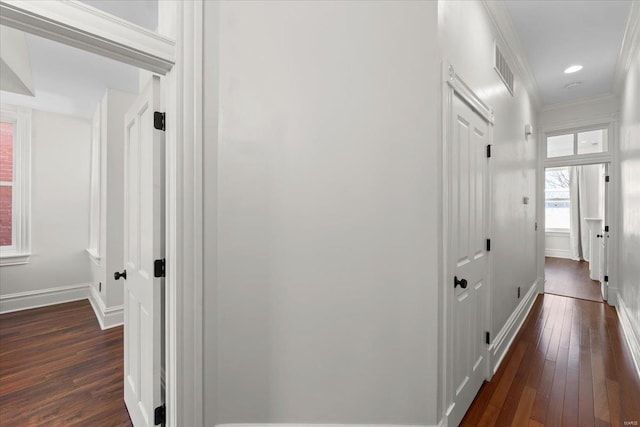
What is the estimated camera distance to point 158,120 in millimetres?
1379

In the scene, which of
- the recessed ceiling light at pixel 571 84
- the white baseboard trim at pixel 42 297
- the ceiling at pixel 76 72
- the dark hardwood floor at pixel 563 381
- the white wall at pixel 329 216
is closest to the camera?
the white wall at pixel 329 216

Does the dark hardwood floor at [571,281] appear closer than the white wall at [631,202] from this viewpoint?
No

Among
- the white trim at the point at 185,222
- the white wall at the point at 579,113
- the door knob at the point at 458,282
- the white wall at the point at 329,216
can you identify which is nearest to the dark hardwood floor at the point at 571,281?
the white wall at the point at 579,113

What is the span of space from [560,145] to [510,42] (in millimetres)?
2741

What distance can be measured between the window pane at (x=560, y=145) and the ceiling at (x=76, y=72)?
5.63 m

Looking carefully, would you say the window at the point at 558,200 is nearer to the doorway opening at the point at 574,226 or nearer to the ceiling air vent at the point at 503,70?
the doorway opening at the point at 574,226

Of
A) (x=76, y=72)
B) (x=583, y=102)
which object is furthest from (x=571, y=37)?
(x=76, y=72)

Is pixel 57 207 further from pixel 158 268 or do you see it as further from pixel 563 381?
pixel 563 381

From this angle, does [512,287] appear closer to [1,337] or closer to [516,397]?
[516,397]

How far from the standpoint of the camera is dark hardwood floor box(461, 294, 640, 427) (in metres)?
1.82

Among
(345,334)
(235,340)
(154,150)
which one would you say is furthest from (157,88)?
(345,334)

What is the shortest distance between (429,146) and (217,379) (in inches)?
63.8

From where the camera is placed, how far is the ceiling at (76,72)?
6.42ft

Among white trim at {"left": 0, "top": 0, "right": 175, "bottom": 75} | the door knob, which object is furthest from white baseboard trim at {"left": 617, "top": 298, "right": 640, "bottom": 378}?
white trim at {"left": 0, "top": 0, "right": 175, "bottom": 75}
